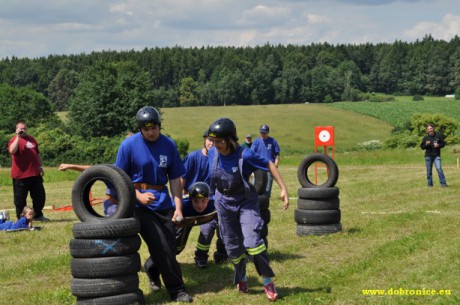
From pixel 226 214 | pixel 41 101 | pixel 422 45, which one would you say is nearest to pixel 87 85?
pixel 41 101

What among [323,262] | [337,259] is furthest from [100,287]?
[337,259]

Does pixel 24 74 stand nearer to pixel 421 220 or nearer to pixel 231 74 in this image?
pixel 231 74

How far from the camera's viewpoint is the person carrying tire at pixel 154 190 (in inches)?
306

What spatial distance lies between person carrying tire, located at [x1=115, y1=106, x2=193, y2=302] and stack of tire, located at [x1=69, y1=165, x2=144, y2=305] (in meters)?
0.42

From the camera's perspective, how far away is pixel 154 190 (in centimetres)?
789

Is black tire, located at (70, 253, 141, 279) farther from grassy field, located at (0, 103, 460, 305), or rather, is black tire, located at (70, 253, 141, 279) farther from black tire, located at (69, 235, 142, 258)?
grassy field, located at (0, 103, 460, 305)

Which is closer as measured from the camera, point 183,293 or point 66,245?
point 183,293

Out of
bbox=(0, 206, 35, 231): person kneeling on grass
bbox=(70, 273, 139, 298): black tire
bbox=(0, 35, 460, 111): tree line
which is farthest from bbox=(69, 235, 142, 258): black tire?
bbox=(0, 35, 460, 111): tree line

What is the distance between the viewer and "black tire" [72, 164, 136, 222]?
7262 mm

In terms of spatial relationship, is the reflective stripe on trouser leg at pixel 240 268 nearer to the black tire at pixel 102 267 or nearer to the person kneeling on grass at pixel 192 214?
the person kneeling on grass at pixel 192 214

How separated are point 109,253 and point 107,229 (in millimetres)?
262

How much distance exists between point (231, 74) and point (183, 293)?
145617 mm

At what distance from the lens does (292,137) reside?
297 ft

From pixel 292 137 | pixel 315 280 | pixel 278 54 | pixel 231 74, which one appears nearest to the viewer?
pixel 315 280
